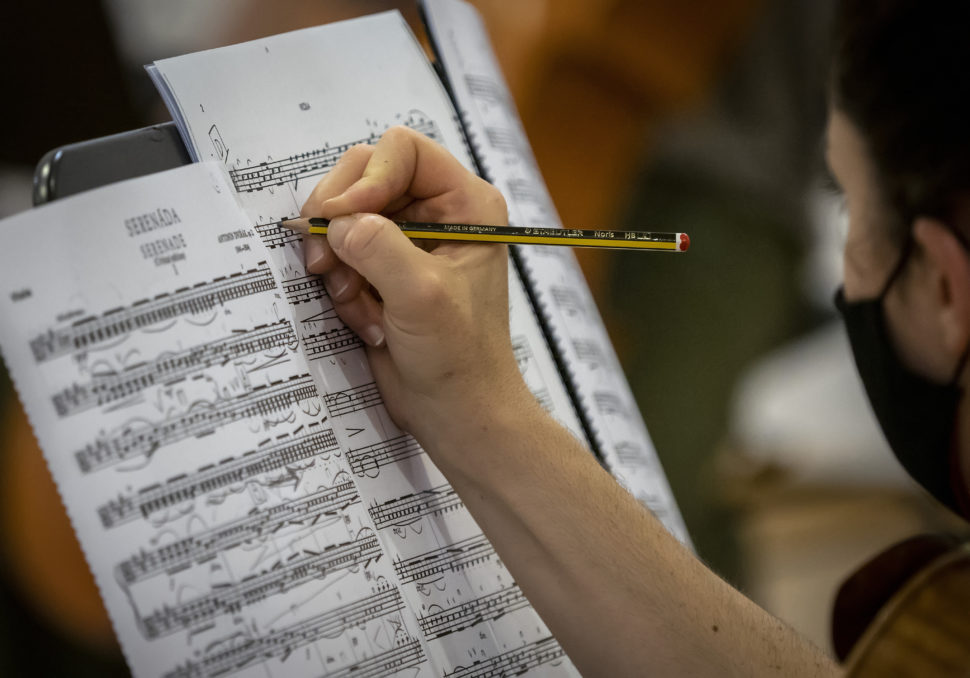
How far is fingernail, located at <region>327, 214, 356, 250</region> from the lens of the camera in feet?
2.26

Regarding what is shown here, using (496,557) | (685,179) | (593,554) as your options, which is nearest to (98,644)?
(496,557)

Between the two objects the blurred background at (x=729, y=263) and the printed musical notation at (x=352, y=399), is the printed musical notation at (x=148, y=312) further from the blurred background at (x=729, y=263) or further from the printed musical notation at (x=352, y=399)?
the blurred background at (x=729, y=263)

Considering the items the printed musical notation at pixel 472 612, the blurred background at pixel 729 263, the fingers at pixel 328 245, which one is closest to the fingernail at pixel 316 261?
the fingers at pixel 328 245

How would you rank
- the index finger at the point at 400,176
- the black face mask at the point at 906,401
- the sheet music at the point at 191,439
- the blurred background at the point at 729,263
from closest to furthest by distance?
1. the sheet music at the point at 191,439
2. the index finger at the point at 400,176
3. the black face mask at the point at 906,401
4. the blurred background at the point at 729,263

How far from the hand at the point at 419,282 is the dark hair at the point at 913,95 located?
1.24 feet

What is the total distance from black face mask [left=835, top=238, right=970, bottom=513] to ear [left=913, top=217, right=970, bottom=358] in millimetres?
33

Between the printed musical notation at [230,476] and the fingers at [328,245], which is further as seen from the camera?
the fingers at [328,245]

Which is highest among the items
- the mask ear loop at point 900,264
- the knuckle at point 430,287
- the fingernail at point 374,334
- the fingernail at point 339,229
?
the fingernail at point 339,229

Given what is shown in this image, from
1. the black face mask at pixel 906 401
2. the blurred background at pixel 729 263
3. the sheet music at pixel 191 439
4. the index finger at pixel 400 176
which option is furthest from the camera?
the blurred background at pixel 729 263

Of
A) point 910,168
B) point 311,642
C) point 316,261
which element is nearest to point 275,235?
point 316,261

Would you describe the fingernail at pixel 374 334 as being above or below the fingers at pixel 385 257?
below

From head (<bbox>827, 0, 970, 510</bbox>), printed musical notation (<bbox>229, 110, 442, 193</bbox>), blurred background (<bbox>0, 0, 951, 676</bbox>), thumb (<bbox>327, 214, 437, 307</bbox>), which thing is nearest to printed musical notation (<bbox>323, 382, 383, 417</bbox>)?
thumb (<bbox>327, 214, 437, 307</bbox>)

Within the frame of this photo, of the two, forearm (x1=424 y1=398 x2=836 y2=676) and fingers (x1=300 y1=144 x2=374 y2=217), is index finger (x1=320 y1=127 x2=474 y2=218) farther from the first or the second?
forearm (x1=424 y1=398 x2=836 y2=676)

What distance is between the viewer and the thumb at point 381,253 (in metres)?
0.68
